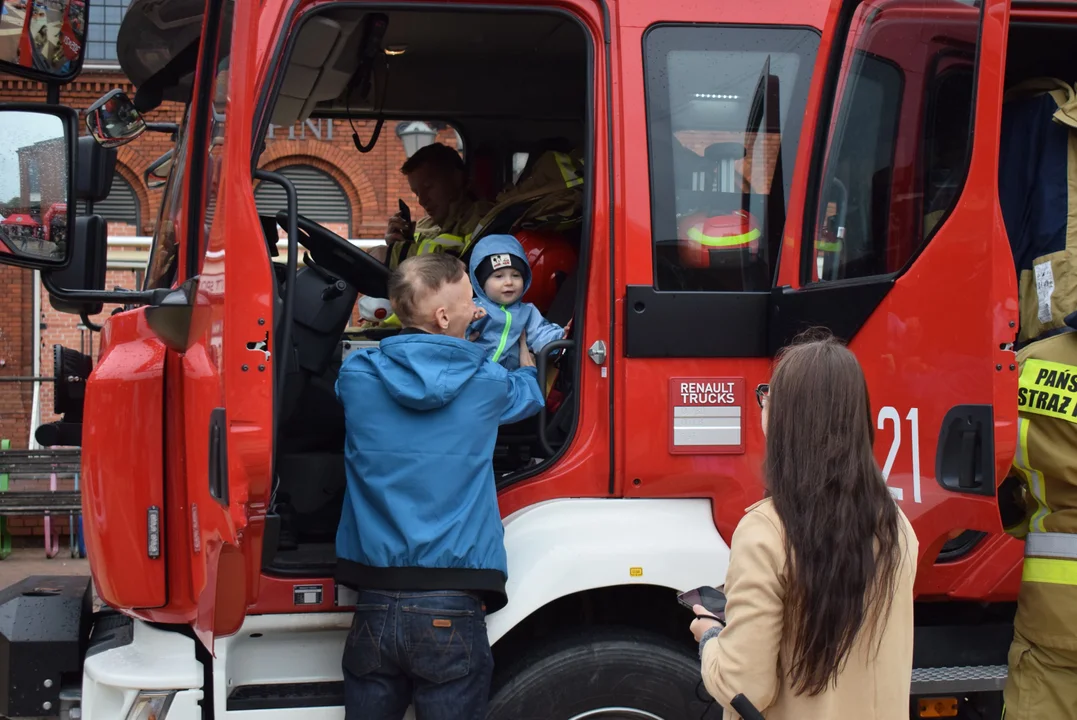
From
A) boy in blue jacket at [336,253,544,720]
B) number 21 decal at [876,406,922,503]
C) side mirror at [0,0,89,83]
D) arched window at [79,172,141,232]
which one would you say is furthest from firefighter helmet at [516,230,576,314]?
arched window at [79,172,141,232]

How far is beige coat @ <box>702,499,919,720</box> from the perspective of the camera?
190 centimetres

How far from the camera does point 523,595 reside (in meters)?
2.79

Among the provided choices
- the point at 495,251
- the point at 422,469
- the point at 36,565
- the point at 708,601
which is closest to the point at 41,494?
the point at 36,565

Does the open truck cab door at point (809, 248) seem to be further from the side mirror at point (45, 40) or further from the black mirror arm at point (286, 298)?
the side mirror at point (45, 40)

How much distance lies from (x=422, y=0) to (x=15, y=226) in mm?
1168

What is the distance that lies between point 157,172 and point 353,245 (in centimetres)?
123

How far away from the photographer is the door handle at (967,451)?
250 centimetres

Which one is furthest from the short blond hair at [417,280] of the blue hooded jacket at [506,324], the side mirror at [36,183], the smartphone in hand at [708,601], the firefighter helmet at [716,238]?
the smartphone in hand at [708,601]

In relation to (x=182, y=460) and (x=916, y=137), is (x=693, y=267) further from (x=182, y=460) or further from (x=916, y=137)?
(x=182, y=460)

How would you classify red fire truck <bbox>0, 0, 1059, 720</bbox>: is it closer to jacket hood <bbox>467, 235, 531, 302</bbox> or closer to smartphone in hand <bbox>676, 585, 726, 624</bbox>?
jacket hood <bbox>467, 235, 531, 302</bbox>

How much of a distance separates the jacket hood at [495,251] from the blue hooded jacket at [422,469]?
47 cm

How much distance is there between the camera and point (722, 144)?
3.00m

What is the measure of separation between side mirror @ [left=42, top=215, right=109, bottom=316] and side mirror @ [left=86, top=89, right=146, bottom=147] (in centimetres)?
42

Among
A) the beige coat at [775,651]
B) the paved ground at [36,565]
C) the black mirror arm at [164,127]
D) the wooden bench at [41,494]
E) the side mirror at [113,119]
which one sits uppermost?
the black mirror arm at [164,127]
